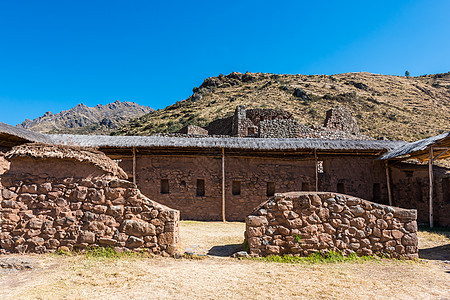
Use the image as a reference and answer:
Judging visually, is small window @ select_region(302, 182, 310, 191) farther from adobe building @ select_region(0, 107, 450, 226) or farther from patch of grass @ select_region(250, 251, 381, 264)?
patch of grass @ select_region(250, 251, 381, 264)

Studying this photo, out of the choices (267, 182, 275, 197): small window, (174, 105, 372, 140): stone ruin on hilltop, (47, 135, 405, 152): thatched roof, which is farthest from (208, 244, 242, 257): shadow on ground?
(174, 105, 372, 140): stone ruin on hilltop

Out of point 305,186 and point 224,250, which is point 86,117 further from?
point 224,250

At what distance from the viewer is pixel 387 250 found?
5980 mm

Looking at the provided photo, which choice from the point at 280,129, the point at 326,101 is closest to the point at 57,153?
the point at 280,129

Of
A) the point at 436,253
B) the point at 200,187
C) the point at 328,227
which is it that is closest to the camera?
the point at 328,227

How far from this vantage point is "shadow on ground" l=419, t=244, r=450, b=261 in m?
6.67

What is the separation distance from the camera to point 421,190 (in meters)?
12.0

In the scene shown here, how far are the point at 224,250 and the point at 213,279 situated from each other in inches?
72.6

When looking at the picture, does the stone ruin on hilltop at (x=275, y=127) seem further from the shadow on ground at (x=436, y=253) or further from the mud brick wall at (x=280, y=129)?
the shadow on ground at (x=436, y=253)

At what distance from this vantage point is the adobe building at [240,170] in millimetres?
11891

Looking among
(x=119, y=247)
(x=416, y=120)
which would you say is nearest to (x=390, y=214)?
(x=119, y=247)

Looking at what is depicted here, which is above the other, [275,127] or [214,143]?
[275,127]

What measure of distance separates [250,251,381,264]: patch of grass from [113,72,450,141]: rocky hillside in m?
24.1

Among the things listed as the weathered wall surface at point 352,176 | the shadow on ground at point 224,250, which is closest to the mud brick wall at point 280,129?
the weathered wall surface at point 352,176
